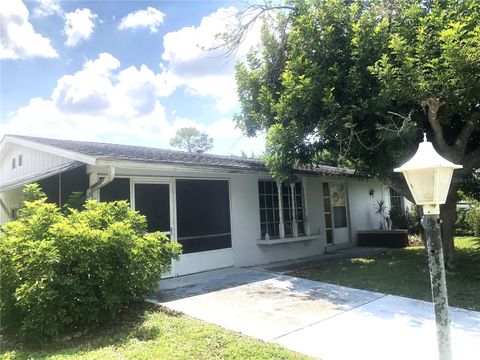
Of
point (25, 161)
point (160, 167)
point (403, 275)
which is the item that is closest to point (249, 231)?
point (160, 167)

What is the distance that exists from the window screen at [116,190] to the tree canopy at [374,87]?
3753mm

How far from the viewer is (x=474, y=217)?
15875 millimetres

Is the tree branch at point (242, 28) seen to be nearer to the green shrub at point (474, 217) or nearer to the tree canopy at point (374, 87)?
the tree canopy at point (374, 87)

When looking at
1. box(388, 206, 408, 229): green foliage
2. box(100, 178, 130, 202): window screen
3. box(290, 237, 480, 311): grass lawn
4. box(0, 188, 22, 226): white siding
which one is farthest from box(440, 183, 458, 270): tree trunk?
box(0, 188, 22, 226): white siding

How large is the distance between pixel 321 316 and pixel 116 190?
502 centimetres

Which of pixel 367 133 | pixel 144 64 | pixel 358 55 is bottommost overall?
pixel 367 133

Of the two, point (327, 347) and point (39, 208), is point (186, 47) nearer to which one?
point (39, 208)

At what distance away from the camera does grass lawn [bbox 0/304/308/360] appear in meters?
4.55

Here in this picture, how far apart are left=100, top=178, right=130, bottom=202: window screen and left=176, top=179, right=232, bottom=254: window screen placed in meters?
1.33

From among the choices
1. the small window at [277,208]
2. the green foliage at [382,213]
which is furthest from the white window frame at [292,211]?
the green foliage at [382,213]

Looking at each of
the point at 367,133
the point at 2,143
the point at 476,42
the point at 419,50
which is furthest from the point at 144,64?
the point at 476,42

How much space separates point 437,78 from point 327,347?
5.42 meters

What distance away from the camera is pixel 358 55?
8633 mm

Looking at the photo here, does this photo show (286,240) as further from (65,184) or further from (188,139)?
(188,139)
